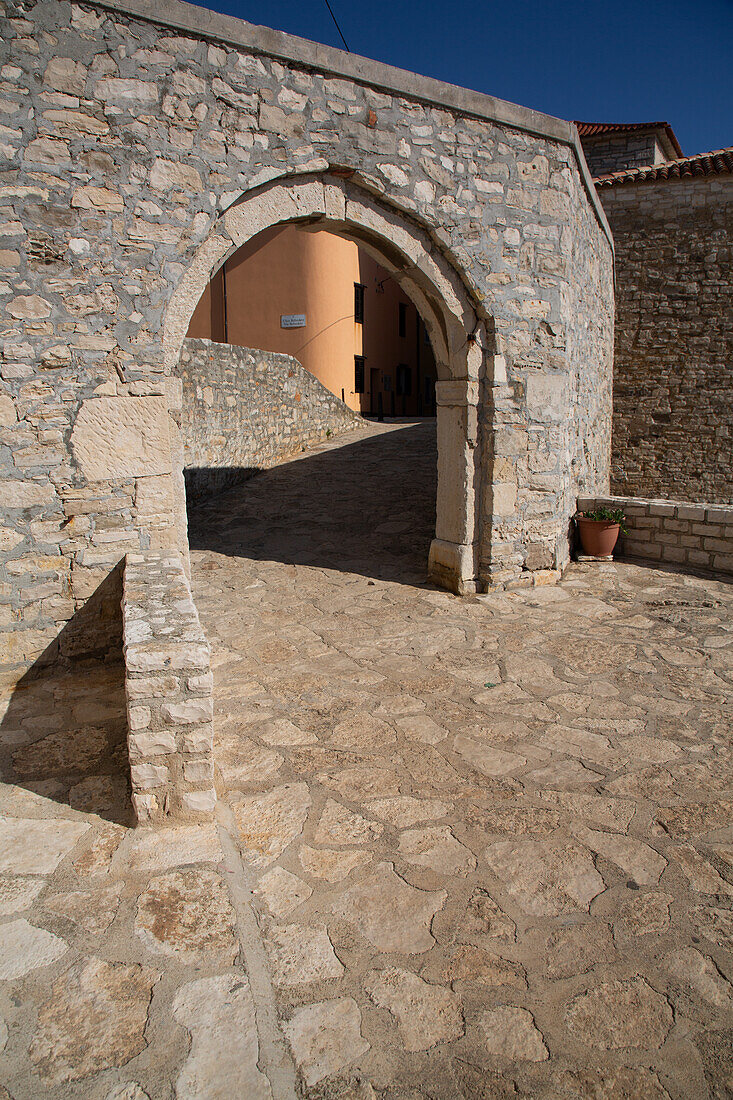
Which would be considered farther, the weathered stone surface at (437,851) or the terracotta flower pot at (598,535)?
the terracotta flower pot at (598,535)

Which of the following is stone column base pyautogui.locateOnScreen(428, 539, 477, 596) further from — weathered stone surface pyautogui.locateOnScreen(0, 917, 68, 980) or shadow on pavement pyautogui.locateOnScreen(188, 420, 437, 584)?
weathered stone surface pyautogui.locateOnScreen(0, 917, 68, 980)

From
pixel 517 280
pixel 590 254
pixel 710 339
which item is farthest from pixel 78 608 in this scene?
pixel 710 339

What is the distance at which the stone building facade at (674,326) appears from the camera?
1220 centimetres

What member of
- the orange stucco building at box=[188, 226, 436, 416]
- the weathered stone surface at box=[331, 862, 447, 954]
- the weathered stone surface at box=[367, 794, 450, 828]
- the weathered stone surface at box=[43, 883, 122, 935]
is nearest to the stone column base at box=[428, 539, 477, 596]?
the weathered stone surface at box=[367, 794, 450, 828]

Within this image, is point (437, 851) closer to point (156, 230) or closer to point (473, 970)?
point (473, 970)

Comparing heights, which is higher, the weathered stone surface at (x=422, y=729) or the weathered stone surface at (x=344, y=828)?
the weathered stone surface at (x=344, y=828)

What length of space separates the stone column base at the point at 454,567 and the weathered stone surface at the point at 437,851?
3.57 meters

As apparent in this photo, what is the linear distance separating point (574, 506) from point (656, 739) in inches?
175

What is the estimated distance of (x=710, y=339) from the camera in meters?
12.5

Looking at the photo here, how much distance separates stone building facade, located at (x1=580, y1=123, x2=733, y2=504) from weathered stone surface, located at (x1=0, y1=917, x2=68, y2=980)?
12864mm

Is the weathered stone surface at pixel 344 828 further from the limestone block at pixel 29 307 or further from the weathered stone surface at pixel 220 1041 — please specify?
the limestone block at pixel 29 307

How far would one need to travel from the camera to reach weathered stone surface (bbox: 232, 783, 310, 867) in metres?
2.65

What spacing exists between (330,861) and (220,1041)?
0.87 m

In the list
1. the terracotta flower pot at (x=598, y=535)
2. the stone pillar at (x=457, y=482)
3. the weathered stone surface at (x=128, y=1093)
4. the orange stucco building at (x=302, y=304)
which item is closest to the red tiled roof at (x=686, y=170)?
the orange stucco building at (x=302, y=304)
